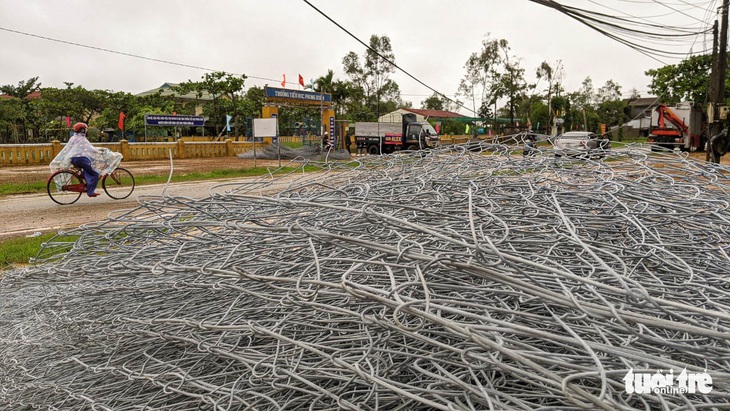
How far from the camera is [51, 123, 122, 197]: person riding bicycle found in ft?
29.4

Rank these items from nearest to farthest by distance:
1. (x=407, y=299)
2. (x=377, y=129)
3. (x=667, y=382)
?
(x=667, y=382)
(x=407, y=299)
(x=377, y=129)

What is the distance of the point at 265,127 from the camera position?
17797 millimetres

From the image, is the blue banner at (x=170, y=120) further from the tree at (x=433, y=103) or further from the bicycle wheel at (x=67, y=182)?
the tree at (x=433, y=103)

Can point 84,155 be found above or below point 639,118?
below

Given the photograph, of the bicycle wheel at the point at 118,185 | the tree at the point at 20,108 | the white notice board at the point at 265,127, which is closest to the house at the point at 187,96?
the tree at the point at 20,108

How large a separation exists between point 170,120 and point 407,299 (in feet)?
104

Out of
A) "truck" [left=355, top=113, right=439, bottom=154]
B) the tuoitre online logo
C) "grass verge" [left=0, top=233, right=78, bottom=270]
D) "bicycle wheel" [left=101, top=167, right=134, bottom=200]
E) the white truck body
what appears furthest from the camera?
the white truck body

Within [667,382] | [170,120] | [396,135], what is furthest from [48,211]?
[170,120]

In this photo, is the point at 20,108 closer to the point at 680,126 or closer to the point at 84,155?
the point at 84,155

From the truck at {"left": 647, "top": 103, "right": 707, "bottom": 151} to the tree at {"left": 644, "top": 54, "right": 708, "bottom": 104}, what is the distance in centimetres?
405

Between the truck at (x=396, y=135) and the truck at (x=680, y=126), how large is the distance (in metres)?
10.9

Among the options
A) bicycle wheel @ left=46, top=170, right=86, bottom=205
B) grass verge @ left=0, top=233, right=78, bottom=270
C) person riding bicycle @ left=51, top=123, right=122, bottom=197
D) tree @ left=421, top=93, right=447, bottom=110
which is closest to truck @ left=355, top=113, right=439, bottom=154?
person riding bicycle @ left=51, top=123, right=122, bottom=197

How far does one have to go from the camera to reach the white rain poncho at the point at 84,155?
Result: 898cm

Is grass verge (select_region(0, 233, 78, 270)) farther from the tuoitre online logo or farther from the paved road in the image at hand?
the tuoitre online logo
